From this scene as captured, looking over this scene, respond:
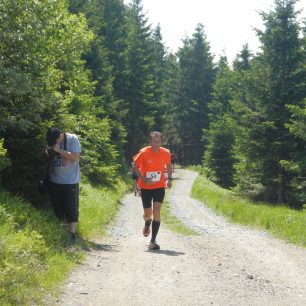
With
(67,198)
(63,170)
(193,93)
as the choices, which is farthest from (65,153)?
(193,93)

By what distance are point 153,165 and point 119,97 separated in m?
41.6

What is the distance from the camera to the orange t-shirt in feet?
30.1

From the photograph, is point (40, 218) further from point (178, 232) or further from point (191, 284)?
point (178, 232)

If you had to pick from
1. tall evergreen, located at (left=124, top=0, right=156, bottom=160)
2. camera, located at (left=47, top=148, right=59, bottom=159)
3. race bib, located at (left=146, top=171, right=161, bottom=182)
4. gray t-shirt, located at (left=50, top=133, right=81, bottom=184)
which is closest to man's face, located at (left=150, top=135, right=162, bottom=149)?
race bib, located at (left=146, top=171, right=161, bottom=182)

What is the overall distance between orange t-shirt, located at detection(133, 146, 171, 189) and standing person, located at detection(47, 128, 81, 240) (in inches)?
53.0

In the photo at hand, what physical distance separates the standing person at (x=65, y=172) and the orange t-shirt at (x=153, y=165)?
1346 mm

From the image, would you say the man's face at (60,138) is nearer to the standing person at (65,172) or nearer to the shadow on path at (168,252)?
the standing person at (65,172)

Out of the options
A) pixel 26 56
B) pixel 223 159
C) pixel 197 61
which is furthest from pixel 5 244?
pixel 197 61

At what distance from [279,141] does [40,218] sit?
756 inches

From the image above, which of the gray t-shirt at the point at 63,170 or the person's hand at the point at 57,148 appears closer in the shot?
the person's hand at the point at 57,148

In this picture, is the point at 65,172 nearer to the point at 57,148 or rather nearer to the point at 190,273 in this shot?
the point at 57,148

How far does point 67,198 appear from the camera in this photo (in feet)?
28.0

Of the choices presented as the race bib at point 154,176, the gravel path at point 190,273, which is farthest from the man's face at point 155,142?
the gravel path at point 190,273

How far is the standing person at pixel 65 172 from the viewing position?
8.33 meters
